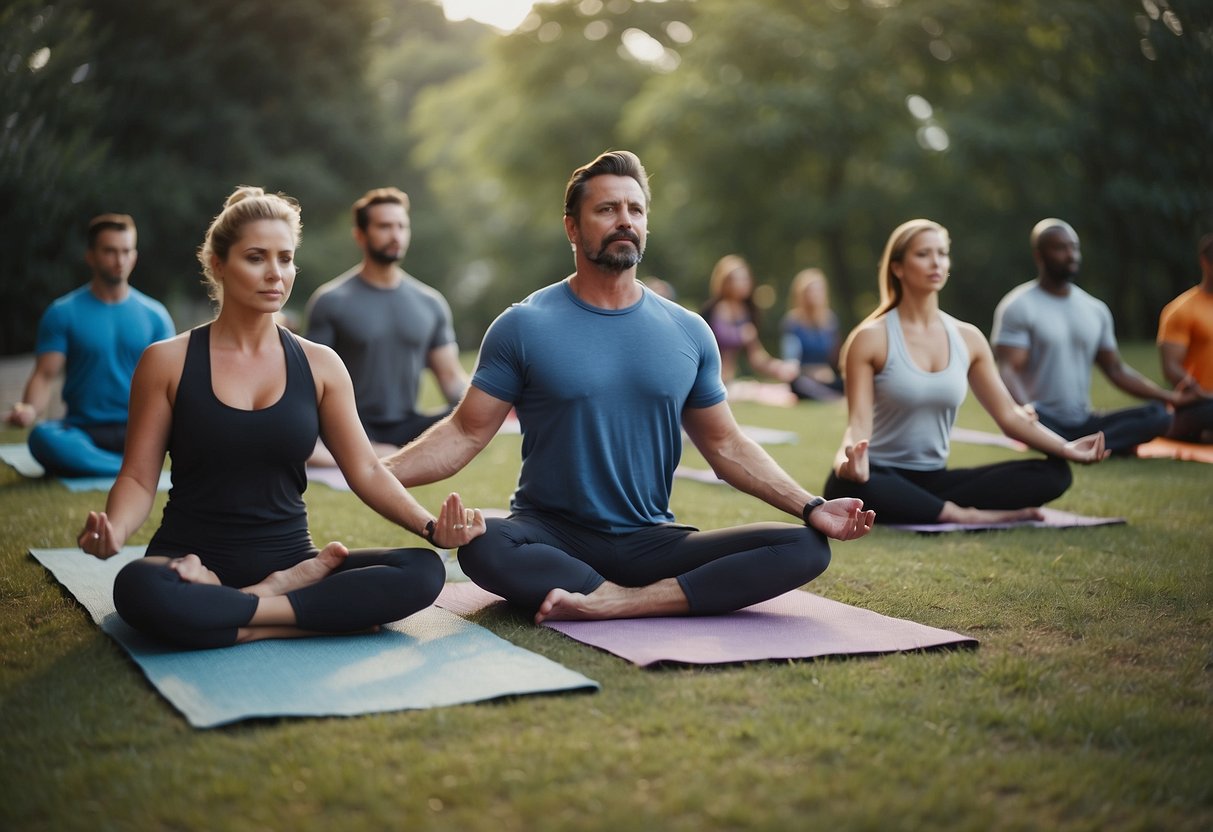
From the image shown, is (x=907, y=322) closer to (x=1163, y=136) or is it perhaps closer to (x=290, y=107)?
(x=1163, y=136)

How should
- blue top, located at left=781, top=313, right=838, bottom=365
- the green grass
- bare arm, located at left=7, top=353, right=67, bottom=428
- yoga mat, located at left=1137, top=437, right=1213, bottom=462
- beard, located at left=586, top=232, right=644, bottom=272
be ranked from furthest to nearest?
blue top, located at left=781, top=313, right=838, bottom=365 → yoga mat, located at left=1137, top=437, right=1213, bottom=462 → bare arm, located at left=7, top=353, right=67, bottom=428 → beard, located at left=586, top=232, right=644, bottom=272 → the green grass

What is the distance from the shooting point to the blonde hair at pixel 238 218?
407 centimetres

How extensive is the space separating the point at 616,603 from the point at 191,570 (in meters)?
1.42

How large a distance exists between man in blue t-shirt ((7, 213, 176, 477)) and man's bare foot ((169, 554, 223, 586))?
4422mm

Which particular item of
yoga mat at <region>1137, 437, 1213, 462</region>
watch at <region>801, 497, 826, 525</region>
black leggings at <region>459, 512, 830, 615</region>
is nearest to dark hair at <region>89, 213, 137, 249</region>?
black leggings at <region>459, 512, 830, 615</region>

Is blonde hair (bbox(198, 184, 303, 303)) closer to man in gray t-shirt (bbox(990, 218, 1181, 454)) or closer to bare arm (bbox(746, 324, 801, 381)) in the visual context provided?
man in gray t-shirt (bbox(990, 218, 1181, 454))

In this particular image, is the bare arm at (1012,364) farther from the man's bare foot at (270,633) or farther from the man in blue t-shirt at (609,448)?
the man's bare foot at (270,633)

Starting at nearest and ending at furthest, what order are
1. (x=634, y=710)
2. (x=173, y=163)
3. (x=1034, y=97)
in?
(x=634, y=710), (x=173, y=163), (x=1034, y=97)

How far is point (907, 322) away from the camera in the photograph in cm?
659

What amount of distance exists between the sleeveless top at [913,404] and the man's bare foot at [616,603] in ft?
8.14

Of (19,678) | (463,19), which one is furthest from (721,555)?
(463,19)

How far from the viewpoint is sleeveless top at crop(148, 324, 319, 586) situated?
405cm

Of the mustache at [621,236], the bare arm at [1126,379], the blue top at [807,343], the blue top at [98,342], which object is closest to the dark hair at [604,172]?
the mustache at [621,236]

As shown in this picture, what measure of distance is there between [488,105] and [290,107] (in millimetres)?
11338
